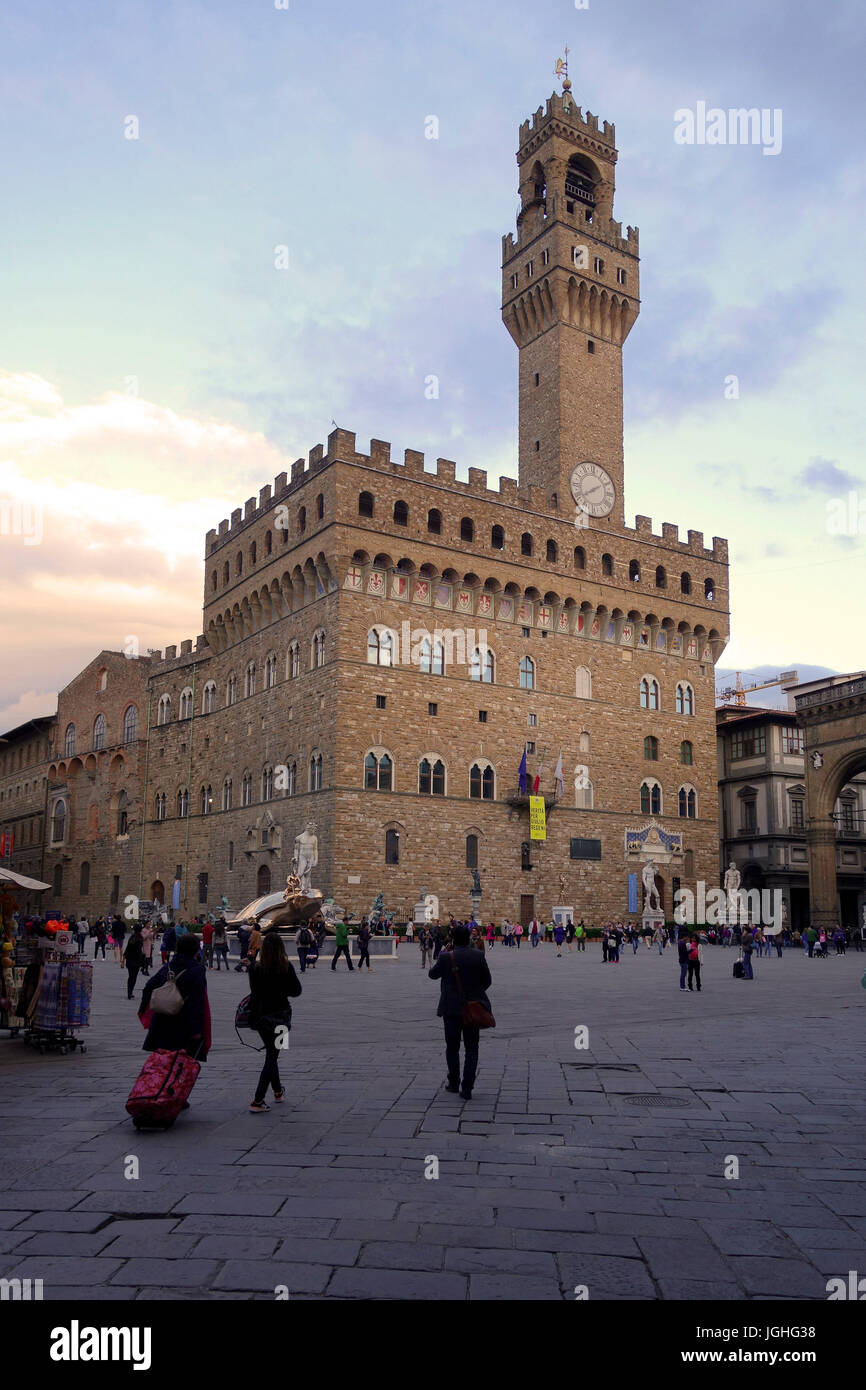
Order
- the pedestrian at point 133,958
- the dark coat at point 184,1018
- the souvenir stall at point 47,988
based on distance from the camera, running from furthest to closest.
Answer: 1. the pedestrian at point 133,958
2. the souvenir stall at point 47,988
3. the dark coat at point 184,1018

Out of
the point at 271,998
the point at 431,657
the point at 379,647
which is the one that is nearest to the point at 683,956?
the point at 271,998

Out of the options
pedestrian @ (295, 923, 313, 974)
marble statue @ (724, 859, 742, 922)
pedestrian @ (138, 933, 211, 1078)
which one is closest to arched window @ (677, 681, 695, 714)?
marble statue @ (724, 859, 742, 922)

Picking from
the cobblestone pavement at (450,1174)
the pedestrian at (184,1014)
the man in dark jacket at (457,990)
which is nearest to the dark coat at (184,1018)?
the pedestrian at (184,1014)

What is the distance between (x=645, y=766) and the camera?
45.6 metres

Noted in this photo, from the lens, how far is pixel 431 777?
129 ft

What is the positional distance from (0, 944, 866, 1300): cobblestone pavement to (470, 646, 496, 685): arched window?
29.0m

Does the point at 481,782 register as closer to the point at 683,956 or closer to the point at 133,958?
the point at 683,956

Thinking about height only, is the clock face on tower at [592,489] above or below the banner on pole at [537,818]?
above

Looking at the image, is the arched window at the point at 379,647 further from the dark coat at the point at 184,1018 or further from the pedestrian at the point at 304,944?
the dark coat at the point at 184,1018

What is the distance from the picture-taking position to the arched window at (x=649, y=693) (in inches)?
1822

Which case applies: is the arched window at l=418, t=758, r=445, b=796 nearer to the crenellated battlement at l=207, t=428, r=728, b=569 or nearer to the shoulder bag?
the crenellated battlement at l=207, t=428, r=728, b=569

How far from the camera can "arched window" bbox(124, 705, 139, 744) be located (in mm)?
54719

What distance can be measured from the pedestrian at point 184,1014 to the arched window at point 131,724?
1897 inches
